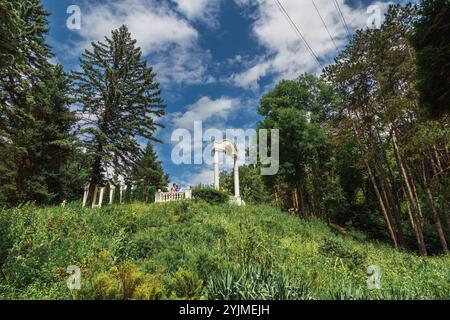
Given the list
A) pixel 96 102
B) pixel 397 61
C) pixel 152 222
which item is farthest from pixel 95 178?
pixel 397 61

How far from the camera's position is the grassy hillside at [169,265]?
507 centimetres

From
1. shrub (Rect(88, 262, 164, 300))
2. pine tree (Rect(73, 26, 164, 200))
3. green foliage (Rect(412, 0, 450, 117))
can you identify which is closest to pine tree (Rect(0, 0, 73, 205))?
pine tree (Rect(73, 26, 164, 200))

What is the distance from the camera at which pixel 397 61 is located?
16.8 metres

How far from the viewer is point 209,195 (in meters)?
19.6

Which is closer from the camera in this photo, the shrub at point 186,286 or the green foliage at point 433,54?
the shrub at point 186,286

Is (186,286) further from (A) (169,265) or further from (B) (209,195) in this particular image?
(B) (209,195)

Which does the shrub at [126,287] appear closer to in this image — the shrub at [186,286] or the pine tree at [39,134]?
the shrub at [186,286]

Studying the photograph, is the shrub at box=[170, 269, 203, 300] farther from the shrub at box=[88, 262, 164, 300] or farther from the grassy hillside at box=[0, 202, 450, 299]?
the shrub at box=[88, 262, 164, 300]

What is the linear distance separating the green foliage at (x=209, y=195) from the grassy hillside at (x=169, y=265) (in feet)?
21.6

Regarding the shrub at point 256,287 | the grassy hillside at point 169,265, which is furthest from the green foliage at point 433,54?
the shrub at point 256,287

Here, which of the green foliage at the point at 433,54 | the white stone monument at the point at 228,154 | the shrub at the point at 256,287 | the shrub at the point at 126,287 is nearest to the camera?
the shrub at the point at 126,287

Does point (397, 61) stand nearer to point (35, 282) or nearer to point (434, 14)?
point (434, 14)

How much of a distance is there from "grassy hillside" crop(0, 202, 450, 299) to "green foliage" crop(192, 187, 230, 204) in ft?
21.6

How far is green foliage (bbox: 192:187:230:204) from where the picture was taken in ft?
64.0
